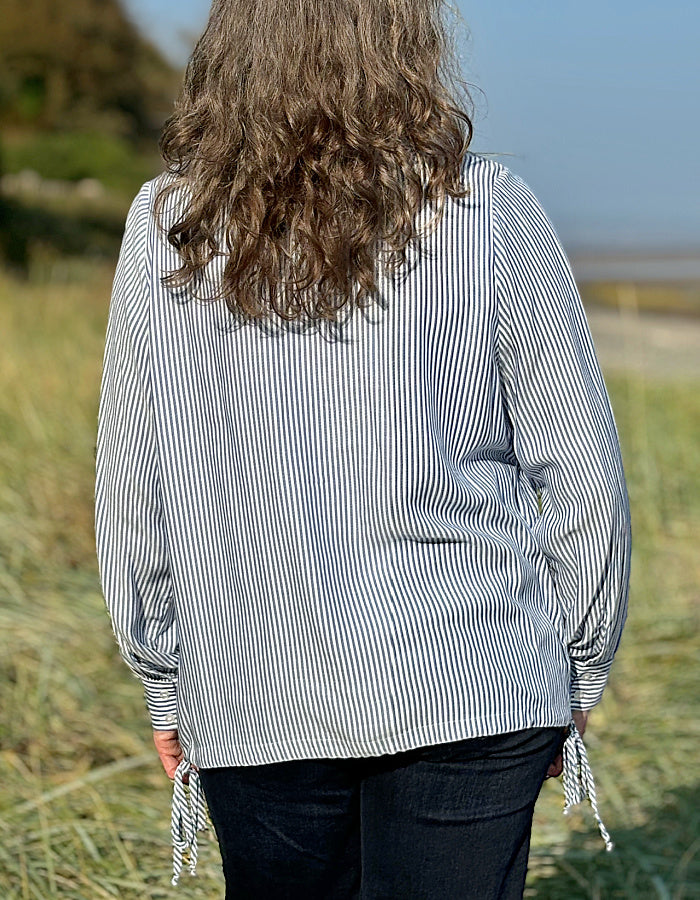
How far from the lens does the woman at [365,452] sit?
1.23 meters

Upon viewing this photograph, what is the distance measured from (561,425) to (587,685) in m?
0.35

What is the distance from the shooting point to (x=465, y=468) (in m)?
1.28

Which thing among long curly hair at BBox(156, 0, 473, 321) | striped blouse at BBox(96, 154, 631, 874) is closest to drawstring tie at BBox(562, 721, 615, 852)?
striped blouse at BBox(96, 154, 631, 874)

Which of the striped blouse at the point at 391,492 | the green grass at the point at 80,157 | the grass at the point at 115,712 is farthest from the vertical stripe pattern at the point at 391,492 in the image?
the green grass at the point at 80,157

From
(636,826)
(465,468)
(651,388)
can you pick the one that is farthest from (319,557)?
(651,388)

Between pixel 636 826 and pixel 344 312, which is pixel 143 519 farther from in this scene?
pixel 636 826

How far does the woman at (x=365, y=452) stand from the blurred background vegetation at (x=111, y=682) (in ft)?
3.86

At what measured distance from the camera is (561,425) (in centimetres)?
132

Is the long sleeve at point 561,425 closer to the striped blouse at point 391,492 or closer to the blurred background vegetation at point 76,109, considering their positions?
the striped blouse at point 391,492

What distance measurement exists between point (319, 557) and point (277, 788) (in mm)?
276

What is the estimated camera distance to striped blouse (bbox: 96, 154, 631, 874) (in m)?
1.22

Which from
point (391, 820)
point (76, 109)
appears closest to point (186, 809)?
point (391, 820)

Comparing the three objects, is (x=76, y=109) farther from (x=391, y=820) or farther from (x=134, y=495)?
(x=391, y=820)

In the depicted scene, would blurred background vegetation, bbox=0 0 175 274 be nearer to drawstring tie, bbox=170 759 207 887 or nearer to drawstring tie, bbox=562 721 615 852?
drawstring tie, bbox=170 759 207 887
